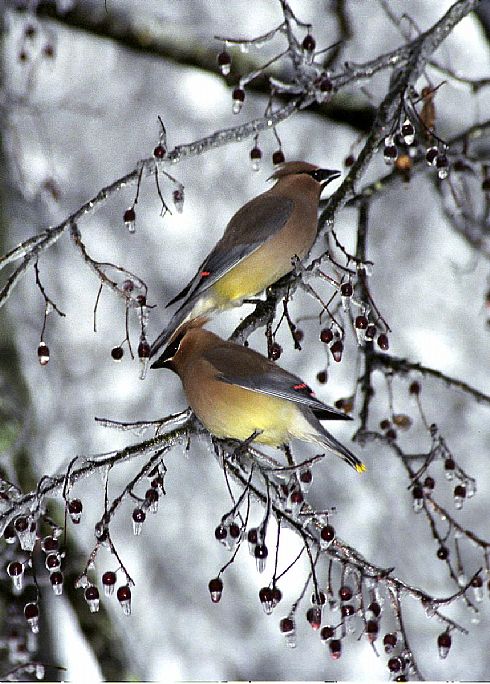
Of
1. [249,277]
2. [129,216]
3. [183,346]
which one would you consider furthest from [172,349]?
[129,216]

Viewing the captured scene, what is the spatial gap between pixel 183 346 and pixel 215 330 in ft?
11.3

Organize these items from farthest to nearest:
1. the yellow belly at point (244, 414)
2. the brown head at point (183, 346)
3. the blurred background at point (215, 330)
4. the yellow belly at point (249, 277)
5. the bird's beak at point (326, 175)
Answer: the blurred background at point (215, 330) → the bird's beak at point (326, 175) → the yellow belly at point (249, 277) → the brown head at point (183, 346) → the yellow belly at point (244, 414)

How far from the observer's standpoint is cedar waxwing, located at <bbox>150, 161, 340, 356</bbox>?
9.66ft

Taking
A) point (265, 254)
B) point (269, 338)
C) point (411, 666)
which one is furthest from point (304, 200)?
point (411, 666)

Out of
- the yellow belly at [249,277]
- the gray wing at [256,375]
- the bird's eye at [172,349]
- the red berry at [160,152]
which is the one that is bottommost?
the gray wing at [256,375]

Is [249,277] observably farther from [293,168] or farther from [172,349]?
[293,168]

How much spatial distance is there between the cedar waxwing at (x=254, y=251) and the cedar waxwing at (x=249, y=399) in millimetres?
210

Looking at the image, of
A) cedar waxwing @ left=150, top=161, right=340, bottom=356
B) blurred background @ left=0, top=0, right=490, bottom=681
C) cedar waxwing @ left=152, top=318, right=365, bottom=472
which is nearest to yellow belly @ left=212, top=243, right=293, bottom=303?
cedar waxwing @ left=150, top=161, right=340, bottom=356

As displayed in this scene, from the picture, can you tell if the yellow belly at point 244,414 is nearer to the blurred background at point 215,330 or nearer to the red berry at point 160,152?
the red berry at point 160,152

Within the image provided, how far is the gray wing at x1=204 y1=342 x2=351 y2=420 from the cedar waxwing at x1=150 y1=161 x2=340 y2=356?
0.21 m

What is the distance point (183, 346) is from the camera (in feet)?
9.53

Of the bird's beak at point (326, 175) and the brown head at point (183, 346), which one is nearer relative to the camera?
the brown head at point (183, 346)

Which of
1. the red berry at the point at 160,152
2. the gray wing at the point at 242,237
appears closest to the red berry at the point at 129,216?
the red berry at the point at 160,152

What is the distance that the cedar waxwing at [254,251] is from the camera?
2943 millimetres
